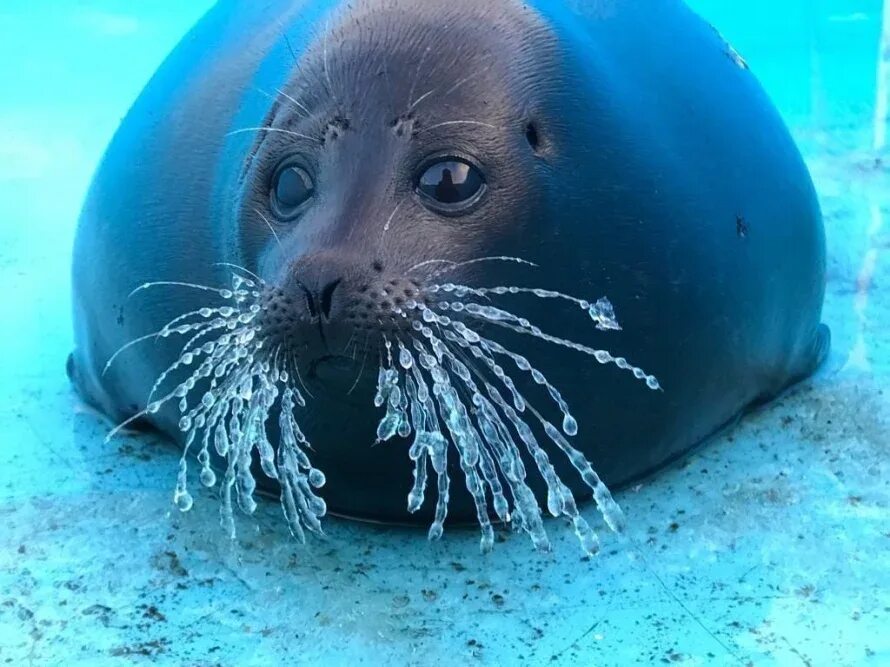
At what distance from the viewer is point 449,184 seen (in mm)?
2719

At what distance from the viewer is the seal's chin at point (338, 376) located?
2656mm

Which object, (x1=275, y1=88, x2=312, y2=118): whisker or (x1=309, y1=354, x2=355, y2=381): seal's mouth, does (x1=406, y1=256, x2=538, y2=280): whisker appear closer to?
(x1=309, y1=354, x2=355, y2=381): seal's mouth

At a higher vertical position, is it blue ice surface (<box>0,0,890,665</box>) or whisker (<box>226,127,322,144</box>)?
whisker (<box>226,127,322,144</box>)

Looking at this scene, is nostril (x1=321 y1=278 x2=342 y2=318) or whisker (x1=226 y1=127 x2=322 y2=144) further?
whisker (x1=226 y1=127 x2=322 y2=144)

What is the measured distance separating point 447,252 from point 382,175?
0.21 metres

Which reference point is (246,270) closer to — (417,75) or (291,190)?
(291,190)

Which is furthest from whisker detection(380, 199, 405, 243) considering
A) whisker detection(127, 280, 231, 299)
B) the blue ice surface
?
the blue ice surface

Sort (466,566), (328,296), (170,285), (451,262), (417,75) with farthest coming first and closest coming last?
(170,285)
(466,566)
(417,75)
(451,262)
(328,296)

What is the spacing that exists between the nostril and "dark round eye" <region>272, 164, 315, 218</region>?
0.99ft

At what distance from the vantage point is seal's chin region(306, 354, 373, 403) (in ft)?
8.71

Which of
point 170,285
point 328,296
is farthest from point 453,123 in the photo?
point 170,285

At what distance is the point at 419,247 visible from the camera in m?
2.65

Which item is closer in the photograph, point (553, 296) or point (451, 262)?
point (451, 262)

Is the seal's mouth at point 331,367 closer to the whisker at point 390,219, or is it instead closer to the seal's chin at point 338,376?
the seal's chin at point 338,376
